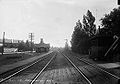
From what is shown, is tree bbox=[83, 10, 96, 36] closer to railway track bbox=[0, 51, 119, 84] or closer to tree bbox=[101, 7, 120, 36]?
tree bbox=[101, 7, 120, 36]

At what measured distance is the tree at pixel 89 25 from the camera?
59.1 metres

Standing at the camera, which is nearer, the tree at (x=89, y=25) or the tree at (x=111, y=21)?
the tree at (x=111, y=21)

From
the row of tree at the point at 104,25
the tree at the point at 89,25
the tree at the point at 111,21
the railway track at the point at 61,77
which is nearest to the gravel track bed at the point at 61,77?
Result: the railway track at the point at 61,77

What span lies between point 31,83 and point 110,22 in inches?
1375

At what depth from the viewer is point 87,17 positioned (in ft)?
200

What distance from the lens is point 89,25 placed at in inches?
2366

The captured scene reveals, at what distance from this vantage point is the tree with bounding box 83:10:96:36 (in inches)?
2325

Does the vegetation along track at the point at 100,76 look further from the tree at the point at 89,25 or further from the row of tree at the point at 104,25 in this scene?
the tree at the point at 89,25

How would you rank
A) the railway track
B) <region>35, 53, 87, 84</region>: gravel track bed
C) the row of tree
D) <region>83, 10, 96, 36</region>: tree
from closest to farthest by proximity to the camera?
<region>35, 53, 87, 84</region>: gravel track bed
the railway track
the row of tree
<region>83, 10, 96, 36</region>: tree

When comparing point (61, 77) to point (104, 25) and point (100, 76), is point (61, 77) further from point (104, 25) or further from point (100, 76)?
point (104, 25)

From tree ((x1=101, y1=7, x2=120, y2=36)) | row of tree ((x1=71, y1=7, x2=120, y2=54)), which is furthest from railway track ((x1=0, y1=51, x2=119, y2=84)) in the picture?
tree ((x1=101, y1=7, x2=120, y2=36))

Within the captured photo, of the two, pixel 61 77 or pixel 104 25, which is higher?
pixel 104 25

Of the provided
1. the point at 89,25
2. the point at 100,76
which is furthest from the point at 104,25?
the point at 100,76

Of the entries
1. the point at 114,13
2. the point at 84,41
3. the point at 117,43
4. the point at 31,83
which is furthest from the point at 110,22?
the point at 117,43
